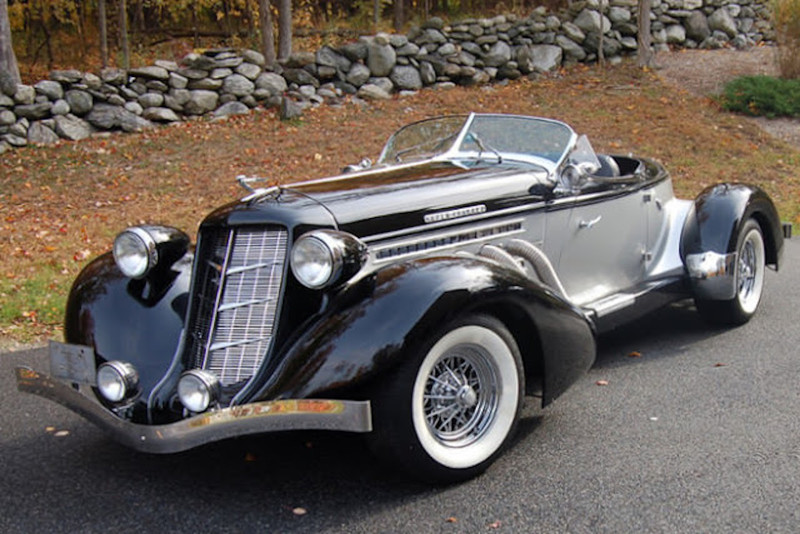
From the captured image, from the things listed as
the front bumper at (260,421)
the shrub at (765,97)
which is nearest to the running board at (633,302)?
the front bumper at (260,421)

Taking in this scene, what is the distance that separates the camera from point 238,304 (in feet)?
12.7

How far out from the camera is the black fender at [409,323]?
133 inches

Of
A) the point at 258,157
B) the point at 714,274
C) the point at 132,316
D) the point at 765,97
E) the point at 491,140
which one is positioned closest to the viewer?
the point at 132,316

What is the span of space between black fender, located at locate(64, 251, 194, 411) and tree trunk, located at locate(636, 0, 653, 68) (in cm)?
1439

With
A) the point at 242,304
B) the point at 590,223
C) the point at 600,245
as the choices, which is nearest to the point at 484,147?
the point at 590,223

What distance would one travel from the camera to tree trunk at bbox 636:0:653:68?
1683 cm

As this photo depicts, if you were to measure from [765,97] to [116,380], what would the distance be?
13991 millimetres

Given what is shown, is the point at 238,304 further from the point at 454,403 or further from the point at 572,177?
the point at 572,177

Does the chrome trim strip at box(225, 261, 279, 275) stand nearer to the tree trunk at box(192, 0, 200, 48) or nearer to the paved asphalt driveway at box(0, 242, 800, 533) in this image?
the paved asphalt driveway at box(0, 242, 800, 533)

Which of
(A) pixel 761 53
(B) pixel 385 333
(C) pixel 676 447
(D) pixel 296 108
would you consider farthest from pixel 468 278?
(A) pixel 761 53

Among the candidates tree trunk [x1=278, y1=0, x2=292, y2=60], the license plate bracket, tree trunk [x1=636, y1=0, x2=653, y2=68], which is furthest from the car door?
tree trunk [x1=636, y1=0, x2=653, y2=68]

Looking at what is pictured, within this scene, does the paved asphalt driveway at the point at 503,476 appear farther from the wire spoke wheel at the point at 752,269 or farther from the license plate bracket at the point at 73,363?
the wire spoke wheel at the point at 752,269

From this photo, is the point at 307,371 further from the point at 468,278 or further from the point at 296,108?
the point at 296,108

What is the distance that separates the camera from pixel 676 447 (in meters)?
3.96
